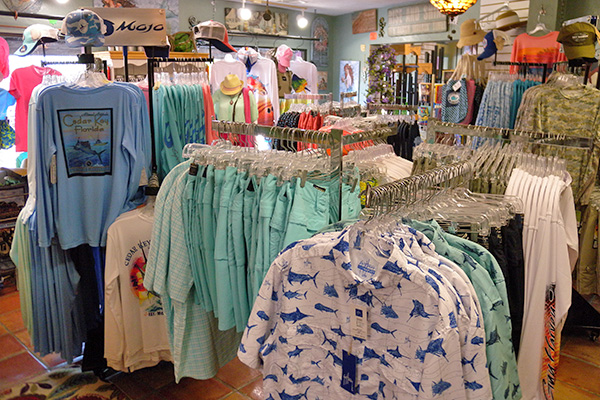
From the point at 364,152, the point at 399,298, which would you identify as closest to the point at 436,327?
the point at 399,298

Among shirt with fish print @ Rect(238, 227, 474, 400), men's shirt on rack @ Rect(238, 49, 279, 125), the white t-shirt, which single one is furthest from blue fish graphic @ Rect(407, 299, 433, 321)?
men's shirt on rack @ Rect(238, 49, 279, 125)

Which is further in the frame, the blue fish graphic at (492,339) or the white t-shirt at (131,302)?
the white t-shirt at (131,302)

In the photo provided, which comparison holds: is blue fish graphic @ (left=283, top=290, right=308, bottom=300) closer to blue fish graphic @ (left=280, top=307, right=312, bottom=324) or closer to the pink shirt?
blue fish graphic @ (left=280, top=307, right=312, bottom=324)

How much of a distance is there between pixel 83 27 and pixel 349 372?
229 cm

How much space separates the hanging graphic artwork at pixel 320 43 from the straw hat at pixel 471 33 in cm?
522

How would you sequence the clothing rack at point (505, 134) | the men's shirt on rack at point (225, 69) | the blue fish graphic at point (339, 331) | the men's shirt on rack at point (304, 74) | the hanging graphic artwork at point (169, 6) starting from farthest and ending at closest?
the hanging graphic artwork at point (169, 6), the men's shirt on rack at point (304, 74), the men's shirt on rack at point (225, 69), the clothing rack at point (505, 134), the blue fish graphic at point (339, 331)

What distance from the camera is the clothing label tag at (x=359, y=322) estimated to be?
1.44 m

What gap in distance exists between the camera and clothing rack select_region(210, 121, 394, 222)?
1772mm

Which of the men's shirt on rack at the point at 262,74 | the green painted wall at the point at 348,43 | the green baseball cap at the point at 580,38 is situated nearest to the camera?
the green baseball cap at the point at 580,38

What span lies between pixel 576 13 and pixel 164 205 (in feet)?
17.6

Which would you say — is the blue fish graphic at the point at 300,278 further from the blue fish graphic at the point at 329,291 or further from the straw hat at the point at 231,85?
the straw hat at the point at 231,85

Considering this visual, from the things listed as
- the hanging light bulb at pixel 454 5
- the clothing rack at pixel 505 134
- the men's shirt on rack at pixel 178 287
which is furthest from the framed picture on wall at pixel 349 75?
the men's shirt on rack at pixel 178 287

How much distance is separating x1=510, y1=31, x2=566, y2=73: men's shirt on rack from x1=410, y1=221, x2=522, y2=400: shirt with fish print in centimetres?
388

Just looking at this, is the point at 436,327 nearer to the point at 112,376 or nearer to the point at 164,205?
the point at 164,205
